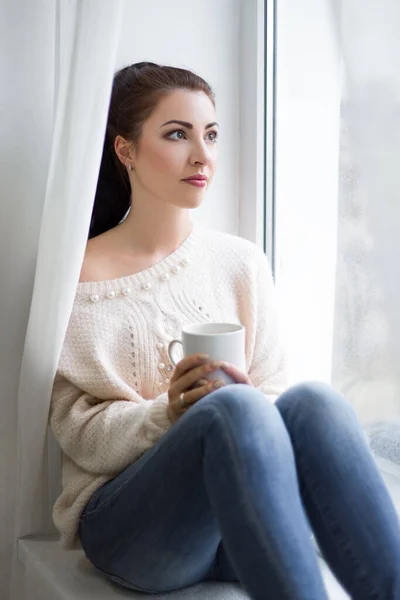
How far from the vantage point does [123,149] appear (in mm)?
1347

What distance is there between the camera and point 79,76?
4.01ft

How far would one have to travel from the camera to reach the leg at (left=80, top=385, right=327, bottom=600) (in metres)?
0.91

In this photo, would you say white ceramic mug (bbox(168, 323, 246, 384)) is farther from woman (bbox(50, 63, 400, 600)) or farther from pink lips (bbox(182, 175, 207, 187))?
Answer: pink lips (bbox(182, 175, 207, 187))

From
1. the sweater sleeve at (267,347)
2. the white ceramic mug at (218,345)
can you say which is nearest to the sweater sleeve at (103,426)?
the white ceramic mug at (218,345)

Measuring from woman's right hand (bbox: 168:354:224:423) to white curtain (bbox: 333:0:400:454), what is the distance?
40 cm

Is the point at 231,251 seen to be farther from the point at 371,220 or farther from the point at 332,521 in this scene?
the point at 332,521

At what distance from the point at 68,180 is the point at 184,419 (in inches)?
17.8

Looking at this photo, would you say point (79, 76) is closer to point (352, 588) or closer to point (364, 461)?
point (364, 461)

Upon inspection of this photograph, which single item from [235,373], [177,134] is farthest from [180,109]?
[235,373]

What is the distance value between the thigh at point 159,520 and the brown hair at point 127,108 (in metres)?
0.52

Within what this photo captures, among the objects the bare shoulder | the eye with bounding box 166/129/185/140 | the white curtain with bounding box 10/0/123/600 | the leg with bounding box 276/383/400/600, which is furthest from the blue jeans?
the eye with bounding box 166/129/185/140

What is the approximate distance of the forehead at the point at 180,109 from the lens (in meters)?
1.29

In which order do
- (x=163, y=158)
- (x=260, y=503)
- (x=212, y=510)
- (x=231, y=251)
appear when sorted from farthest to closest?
(x=231, y=251) < (x=163, y=158) < (x=212, y=510) < (x=260, y=503)

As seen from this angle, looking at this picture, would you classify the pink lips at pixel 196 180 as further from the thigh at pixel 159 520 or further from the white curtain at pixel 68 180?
the thigh at pixel 159 520
